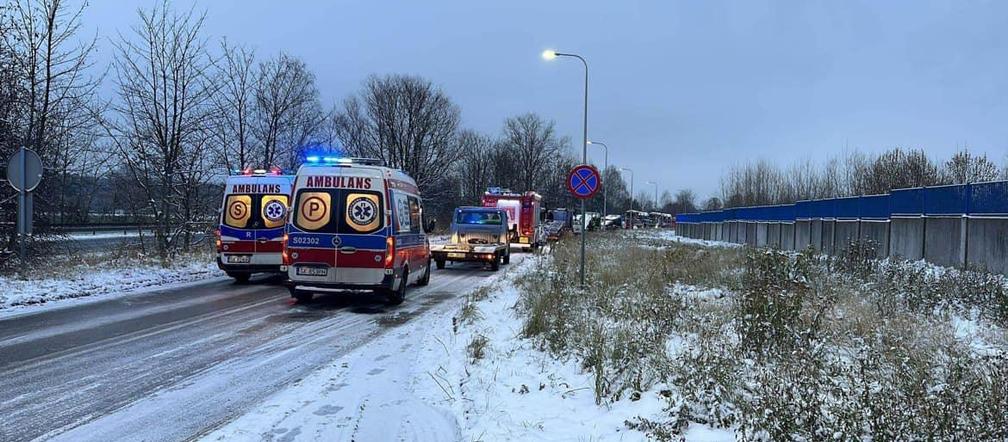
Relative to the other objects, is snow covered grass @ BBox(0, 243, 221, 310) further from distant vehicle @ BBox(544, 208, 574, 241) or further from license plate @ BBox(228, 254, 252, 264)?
distant vehicle @ BBox(544, 208, 574, 241)

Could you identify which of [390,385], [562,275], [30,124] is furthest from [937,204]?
[30,124]

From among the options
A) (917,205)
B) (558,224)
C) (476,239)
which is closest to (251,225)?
(476,239)

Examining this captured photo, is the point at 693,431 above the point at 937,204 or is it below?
below

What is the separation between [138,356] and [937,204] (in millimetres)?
18729

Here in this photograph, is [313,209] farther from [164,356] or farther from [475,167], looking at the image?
[475,167]

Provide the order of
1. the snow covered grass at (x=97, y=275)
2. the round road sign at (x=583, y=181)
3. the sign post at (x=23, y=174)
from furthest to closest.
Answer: the round road sign at (x=583, y=181) → the snow covered grass at (x=97, y=275) → the sign post at (x=23, y=174)

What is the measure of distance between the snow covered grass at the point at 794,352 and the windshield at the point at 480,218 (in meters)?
11.8

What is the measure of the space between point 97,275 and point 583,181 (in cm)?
1186

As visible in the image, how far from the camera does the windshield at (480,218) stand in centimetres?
2322

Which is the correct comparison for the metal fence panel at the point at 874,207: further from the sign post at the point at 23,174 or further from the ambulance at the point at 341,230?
the sign post at the point at 23,174

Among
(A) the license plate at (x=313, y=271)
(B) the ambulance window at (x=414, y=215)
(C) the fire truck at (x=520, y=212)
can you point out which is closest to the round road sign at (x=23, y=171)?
(A) the license plate at (x=313, y=271)

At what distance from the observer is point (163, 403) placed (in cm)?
569

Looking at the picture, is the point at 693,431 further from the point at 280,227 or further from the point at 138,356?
the point at 280,227

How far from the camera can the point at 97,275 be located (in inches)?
587
